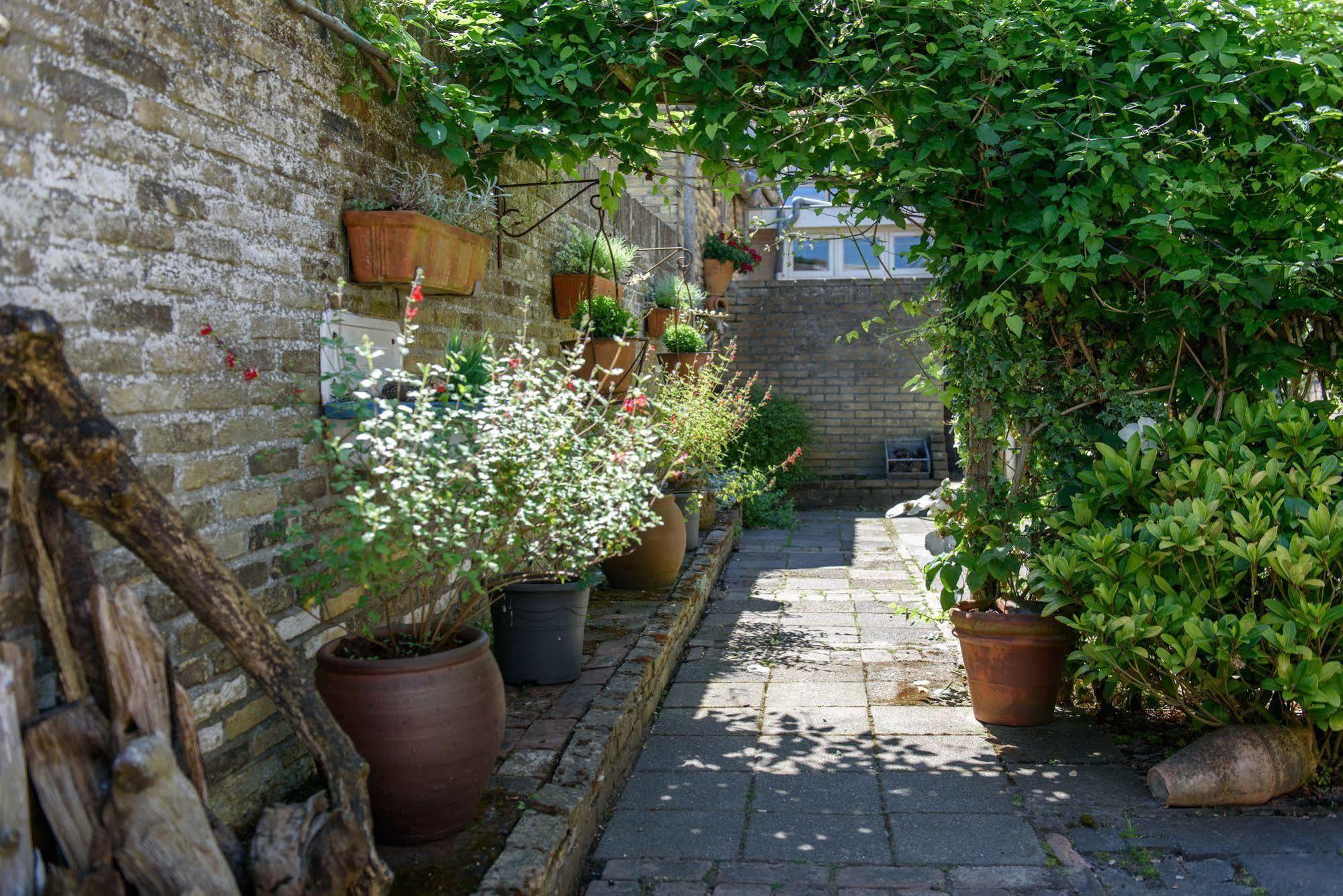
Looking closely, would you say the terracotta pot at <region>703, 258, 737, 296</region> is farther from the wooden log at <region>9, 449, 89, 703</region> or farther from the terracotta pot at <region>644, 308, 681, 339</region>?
the wooden log at <region>9, 449, 89, 703</region>

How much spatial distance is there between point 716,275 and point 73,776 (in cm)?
874

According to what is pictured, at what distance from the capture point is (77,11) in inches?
86.1

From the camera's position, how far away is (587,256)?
5.89 m

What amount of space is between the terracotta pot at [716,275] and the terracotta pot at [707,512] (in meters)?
2.88

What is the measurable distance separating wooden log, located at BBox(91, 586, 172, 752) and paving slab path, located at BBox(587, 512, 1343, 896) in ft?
4.35

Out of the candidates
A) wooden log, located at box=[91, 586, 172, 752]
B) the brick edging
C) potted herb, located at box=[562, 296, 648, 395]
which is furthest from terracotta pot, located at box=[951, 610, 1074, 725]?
wooden log, located at box=[91, 586, 172, 752]

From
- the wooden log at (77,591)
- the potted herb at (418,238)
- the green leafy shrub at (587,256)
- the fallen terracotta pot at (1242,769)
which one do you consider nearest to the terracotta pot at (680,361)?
the green leafy shrub at (587,256)

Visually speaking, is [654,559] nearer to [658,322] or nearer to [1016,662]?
[1016,662]

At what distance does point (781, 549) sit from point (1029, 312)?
427 centimetres

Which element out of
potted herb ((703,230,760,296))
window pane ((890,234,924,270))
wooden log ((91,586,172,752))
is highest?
window pane ((890,234,924,270))

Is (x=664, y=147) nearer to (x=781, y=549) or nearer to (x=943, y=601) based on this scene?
(x=943, y=601)

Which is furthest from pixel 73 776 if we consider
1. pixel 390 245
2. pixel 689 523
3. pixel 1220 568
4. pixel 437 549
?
pixel 689 523

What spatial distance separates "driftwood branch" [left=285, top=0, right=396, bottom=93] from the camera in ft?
10.0

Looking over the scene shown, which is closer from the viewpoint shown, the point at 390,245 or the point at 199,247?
the point at 199,247
